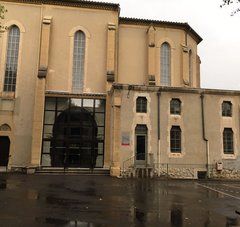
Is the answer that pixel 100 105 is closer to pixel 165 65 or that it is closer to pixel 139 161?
pixel 139 161

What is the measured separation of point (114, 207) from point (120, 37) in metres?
22.9

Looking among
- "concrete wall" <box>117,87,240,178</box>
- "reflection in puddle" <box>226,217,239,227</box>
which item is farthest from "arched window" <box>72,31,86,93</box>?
"reflection in puddle" <box>226,217,239,227</box>

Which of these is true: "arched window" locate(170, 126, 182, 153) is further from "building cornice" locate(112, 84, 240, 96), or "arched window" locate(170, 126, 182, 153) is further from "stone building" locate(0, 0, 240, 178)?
"building cornice" locate(112, 84, 240, 96)

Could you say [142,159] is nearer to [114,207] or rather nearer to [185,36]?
[114,207]

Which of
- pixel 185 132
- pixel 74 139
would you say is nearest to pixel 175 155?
pixel 185 132

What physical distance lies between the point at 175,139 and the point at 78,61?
11.4 meters

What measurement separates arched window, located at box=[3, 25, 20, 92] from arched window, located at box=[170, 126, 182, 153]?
1414 cm

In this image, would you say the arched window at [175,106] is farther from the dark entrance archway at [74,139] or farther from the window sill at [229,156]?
the dark entrance archway at [74,139]

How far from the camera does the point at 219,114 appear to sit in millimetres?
25594

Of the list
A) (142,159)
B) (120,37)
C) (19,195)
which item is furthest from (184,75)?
(19,195)

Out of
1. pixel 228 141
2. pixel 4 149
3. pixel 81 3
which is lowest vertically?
pixel 4 149

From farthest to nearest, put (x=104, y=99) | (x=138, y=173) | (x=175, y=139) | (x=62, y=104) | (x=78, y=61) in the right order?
(x=78, y=61)
(x=104, y=99)
(x=62, y=104)
(x=175, y=139)
(x=138, y=173)

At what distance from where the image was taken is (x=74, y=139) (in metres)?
27.8

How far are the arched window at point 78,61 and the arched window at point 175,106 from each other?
8.43 m
